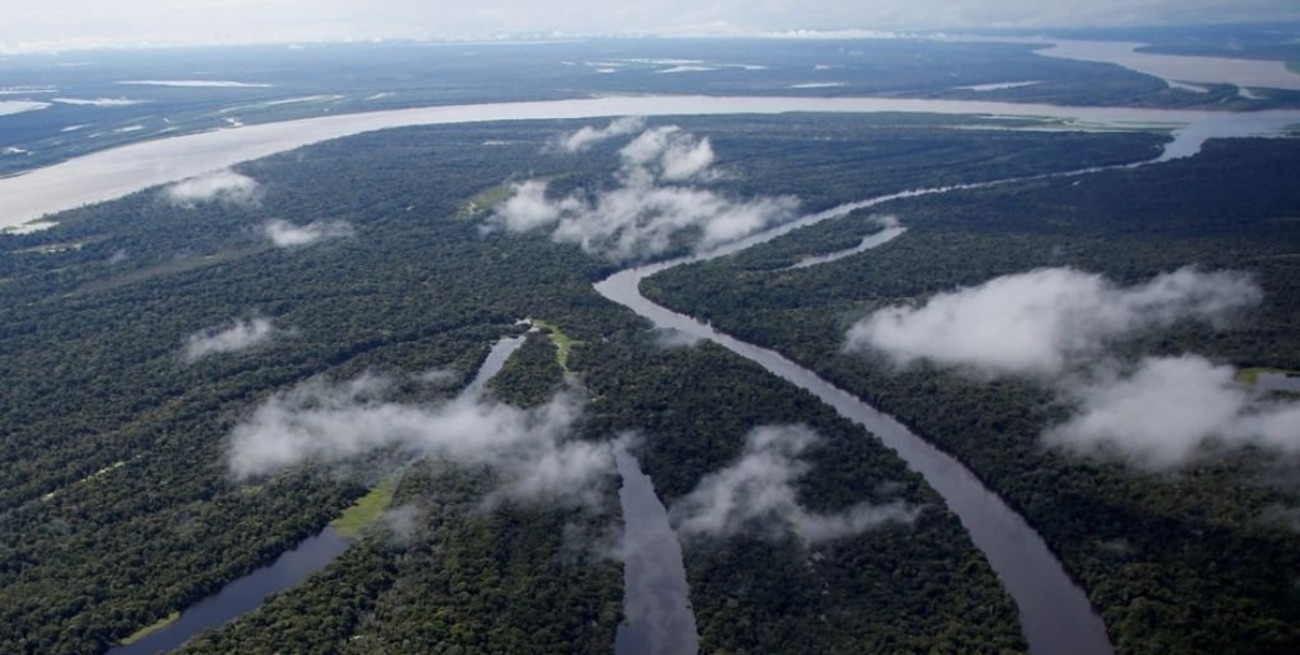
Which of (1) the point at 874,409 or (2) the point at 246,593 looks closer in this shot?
(2) the point at 246,593

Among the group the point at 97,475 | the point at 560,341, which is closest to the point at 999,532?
the point at 560,341

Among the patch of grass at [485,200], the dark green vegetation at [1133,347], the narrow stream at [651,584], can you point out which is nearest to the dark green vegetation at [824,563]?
the narrow stream at [651,584]

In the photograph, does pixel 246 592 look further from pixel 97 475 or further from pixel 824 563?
pixel 824 563

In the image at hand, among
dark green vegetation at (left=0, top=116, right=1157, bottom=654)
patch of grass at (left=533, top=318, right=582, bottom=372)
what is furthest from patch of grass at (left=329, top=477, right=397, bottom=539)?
patch of grass at (left=533, top=318, right=582, bottom=372)

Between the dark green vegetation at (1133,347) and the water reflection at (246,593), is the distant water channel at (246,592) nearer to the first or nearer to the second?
the water reflection at (246,593)

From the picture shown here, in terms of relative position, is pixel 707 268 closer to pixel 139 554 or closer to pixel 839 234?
pixel 839 234

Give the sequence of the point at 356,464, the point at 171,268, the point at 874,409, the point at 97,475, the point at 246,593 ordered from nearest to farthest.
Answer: the point at 246,593, the point at 97,475, the point at 356,464, the point at 874,409, the point at 171,268

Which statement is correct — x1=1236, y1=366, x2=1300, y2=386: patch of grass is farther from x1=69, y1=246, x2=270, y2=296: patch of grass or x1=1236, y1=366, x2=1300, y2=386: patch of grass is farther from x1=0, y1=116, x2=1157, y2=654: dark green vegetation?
x1=69, y1=246, x2=270, y2=296: patch of grass
